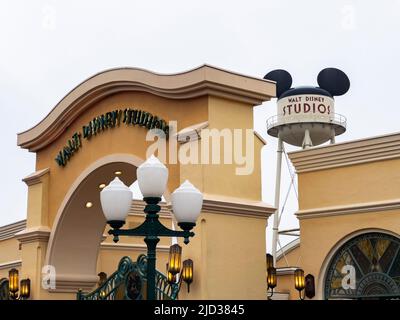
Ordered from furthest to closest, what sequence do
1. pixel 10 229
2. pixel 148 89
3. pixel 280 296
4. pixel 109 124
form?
1. pixel 10 229
2. pixel 280 296
3. pixel 109 124
4. pixel 148 89

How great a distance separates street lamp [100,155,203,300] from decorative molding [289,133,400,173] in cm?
782

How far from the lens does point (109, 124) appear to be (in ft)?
58.3

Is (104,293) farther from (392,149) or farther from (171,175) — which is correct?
(392,149)

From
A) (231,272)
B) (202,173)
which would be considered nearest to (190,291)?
(231,272)

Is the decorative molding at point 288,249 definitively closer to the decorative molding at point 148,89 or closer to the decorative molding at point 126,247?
the decorative molding at point 126,247

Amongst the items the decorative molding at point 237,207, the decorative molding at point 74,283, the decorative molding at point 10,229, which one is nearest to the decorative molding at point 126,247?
the decorative molding at point 10,229

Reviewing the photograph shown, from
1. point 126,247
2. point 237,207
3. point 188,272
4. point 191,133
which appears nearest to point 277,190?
point 126,247

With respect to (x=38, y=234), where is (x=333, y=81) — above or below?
above

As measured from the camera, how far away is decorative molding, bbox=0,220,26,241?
27453 mm

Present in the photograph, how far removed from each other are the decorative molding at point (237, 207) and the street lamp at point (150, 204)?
4.74 m

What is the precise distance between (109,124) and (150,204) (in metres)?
8.60

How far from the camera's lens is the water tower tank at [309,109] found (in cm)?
3312

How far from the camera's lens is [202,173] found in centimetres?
1443

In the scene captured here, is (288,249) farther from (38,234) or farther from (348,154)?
(348,154)
